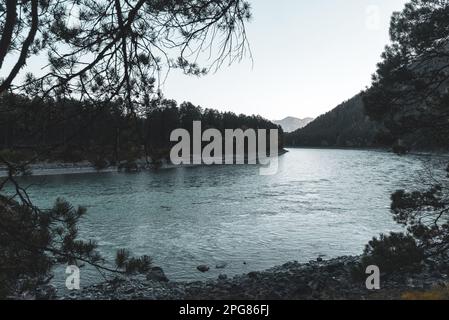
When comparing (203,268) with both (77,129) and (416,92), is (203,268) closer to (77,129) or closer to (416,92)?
(416,92)

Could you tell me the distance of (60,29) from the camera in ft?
18.7

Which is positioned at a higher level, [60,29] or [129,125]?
[60,29]

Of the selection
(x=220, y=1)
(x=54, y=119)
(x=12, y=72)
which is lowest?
(x=54, y=119)

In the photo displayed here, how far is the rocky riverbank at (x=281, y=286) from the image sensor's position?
429 inches

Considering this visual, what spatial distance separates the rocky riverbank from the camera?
1090cm

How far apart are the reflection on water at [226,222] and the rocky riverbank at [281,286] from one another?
1494mm

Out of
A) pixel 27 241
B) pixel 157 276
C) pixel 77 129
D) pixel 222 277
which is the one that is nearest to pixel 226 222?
pixel 222 277

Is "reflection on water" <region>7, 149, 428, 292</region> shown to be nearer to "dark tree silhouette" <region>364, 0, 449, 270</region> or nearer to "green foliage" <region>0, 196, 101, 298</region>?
"green foliage" <region>0, 196, 101, 298</region>

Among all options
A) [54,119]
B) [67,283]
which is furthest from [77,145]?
[67,283]

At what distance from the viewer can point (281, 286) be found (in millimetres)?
12141

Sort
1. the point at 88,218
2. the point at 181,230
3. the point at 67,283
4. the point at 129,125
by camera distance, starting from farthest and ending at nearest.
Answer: the point at 88,218, the point at 181,230, the point at 67,283, the point at 129,125

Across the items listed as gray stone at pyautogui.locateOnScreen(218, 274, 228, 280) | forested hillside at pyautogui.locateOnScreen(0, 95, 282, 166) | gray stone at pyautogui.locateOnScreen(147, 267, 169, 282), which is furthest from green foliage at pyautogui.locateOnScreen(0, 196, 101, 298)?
gray stone at pyautogui.locateOnScreen(218, 274, 228, 280)
